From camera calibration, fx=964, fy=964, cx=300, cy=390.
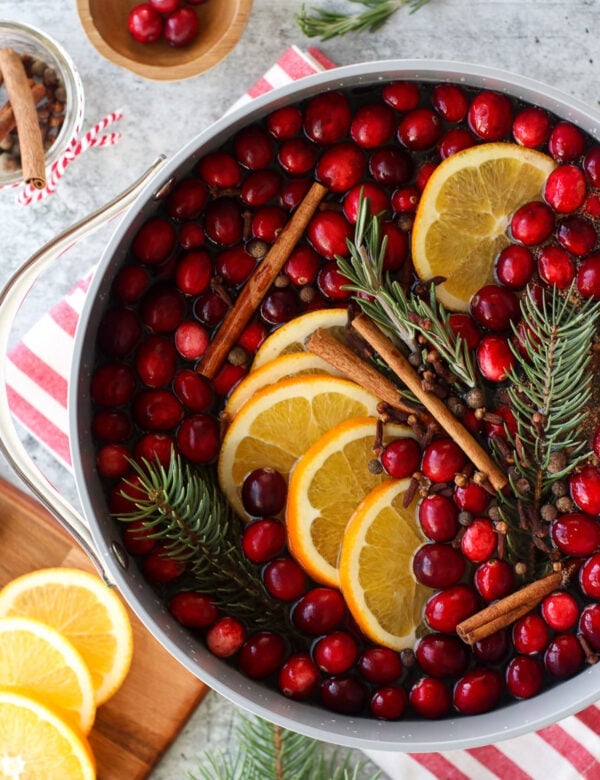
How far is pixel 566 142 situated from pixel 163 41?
0.76 meters

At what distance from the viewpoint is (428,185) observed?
4.98 ft

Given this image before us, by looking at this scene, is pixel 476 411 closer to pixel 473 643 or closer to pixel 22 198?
A: pixel 473 643

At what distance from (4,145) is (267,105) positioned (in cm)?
57

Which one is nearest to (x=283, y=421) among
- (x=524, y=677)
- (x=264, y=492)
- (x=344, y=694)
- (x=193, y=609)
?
(x=264, y=492)

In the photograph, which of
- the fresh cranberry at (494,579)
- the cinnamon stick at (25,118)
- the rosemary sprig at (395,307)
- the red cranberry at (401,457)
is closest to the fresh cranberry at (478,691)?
the fresh cranberry at (494,579)

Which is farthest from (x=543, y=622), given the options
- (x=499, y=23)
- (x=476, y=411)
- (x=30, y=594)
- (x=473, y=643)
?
(x=499, y=23)

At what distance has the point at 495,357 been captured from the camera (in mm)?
1483

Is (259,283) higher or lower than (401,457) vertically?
higher

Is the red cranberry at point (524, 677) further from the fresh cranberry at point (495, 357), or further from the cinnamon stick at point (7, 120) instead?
the cinnamon stick at point (7, 120)

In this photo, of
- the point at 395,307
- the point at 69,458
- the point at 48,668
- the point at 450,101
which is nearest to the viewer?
the point at 395,307

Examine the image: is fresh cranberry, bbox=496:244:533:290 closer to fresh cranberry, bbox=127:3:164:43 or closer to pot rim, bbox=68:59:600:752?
pot rim, bbox=68:59:600:752

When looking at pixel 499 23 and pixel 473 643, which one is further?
pixel 499 23

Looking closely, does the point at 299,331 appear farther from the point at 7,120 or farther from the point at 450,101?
the point at 7,120

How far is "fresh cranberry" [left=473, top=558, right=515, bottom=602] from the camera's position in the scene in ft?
4.88
